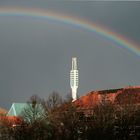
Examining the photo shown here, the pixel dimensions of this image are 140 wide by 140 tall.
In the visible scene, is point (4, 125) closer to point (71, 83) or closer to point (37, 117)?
point (37, 117)

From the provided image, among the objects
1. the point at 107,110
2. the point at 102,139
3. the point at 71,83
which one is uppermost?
the point at 71,83

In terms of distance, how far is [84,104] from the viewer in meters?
86.1

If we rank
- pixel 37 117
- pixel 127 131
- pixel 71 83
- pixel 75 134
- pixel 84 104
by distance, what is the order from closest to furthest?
pixel 127 131
pixel 75 134
pixel 37 117
pixel 84 104
pixel 71 83

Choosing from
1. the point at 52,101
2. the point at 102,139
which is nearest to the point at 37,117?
the point at 52,101

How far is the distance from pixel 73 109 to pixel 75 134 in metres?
3.93

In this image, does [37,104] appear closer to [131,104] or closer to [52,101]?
[52,101]

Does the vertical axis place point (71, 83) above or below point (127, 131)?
above

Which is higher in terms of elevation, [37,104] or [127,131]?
[37,104]

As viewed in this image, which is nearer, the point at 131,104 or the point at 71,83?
the point at 131,104

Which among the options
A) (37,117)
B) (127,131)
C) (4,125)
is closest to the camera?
(127,131)

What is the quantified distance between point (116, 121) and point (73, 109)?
292 inches

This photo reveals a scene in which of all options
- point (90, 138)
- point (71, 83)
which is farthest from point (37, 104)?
point (71, 83)

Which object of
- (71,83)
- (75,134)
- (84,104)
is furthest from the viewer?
(71,83)

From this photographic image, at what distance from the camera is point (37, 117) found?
6944 centimetres
